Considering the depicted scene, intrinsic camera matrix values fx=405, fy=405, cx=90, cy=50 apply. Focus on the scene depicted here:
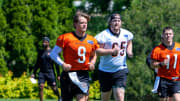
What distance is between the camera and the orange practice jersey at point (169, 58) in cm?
844

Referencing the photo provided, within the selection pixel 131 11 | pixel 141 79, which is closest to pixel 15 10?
pixel 131 11

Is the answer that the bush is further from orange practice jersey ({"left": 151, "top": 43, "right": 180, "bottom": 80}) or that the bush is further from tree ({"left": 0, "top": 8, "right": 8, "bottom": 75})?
orange practice jersey ({"left": 151, "top": 43, "right": 180, "bottom": 80})

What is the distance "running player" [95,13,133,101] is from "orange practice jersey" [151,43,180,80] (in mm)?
609

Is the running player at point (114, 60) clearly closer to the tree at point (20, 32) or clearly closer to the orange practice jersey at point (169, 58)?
the orange practice jersey at point (169, 58)

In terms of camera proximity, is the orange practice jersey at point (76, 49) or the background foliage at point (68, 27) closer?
the orange practice jersey at point (76, 49)

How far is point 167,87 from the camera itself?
8641 mm

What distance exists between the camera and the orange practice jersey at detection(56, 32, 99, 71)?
6738 mm

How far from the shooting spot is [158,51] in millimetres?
8500

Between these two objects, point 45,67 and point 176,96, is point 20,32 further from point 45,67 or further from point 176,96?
point 176,96

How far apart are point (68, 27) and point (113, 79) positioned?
48.0ft

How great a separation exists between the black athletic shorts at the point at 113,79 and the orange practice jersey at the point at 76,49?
1596 millimetres

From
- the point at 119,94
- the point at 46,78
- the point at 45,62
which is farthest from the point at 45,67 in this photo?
the point at 119,94

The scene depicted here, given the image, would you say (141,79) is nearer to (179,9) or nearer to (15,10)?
(179,9)

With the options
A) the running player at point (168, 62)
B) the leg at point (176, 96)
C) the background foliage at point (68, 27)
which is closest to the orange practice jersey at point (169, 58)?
the running player at point (168, 62)
